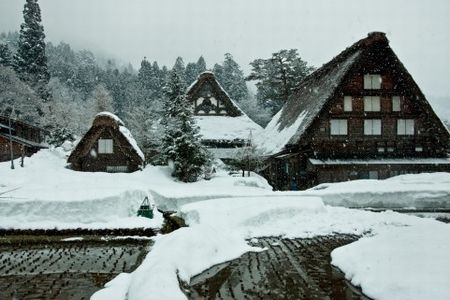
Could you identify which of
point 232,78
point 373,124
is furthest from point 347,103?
point 232,78

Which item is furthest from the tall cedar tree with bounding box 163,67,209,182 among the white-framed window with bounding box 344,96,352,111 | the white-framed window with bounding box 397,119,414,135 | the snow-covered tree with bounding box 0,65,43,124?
the snow-covered tree with bounding box 0,65,43,124

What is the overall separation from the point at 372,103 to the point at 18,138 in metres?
34.7

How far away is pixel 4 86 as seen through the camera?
139 feet

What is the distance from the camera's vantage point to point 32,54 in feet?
162

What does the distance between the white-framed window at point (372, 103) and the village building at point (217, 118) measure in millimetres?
10720

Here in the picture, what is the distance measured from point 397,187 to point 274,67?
27941mm

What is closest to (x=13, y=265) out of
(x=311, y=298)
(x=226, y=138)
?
(x=311, y=298)

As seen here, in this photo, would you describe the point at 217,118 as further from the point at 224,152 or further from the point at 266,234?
the point at 266,234

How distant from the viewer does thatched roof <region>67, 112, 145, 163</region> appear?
2572 centimetres

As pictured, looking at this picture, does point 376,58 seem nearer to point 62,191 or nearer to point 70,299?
point 62,191

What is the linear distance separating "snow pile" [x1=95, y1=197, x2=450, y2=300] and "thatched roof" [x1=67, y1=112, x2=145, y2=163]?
12.7m

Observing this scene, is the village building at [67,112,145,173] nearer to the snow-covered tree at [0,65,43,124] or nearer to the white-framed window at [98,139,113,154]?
the white-framed window at [98,139,113,154]

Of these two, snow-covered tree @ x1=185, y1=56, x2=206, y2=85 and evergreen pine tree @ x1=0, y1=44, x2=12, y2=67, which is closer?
evergreen pine tree @ x1=0, y1=44, x2=12, y2=67

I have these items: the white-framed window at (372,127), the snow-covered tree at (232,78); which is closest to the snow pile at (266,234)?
the white-framed window at (372,127)
